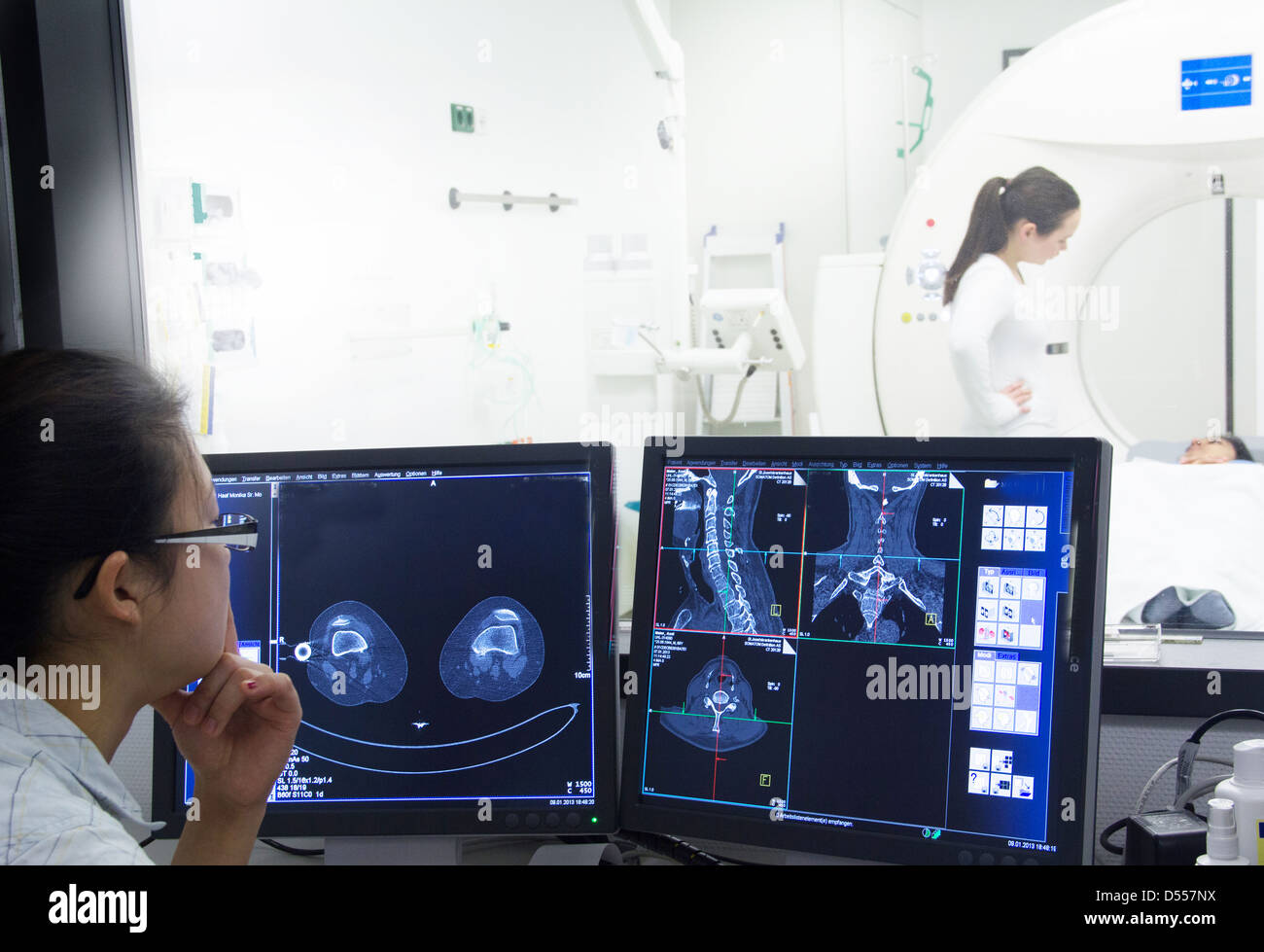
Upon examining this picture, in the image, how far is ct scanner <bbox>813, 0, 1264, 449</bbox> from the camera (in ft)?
7.91

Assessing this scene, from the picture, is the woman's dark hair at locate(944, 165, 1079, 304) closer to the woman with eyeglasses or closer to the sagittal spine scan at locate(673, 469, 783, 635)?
the sagittal spine scan at locate(673, 469, 783, 635)

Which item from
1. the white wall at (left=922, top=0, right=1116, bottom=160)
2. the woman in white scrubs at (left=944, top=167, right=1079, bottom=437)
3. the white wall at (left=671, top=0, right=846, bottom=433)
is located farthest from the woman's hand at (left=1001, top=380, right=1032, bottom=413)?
the white wall at (left=922, top=0, right=1116, bottom=160)

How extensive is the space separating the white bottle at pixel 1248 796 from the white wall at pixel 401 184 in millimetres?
2295

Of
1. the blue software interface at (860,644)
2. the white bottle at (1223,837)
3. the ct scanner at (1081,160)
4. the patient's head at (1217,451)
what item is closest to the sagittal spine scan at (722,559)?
the blue software interface at (860,644)

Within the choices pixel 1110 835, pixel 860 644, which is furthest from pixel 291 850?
pixel 1110 835

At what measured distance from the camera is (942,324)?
2711mm

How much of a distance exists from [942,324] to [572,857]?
6.70ft

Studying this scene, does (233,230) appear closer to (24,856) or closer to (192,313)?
(192,313)

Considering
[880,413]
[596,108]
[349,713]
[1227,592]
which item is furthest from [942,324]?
[349,713]

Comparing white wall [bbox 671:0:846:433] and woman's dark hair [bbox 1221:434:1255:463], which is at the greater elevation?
white wall [bbox 671:0:846:433]

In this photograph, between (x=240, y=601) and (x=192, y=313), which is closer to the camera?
(x=240, y=601)

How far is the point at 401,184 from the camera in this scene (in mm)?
3355

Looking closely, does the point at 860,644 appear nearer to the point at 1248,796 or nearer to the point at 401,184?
the point at 1248,796

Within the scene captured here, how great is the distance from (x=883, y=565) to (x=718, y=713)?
0.71ft
